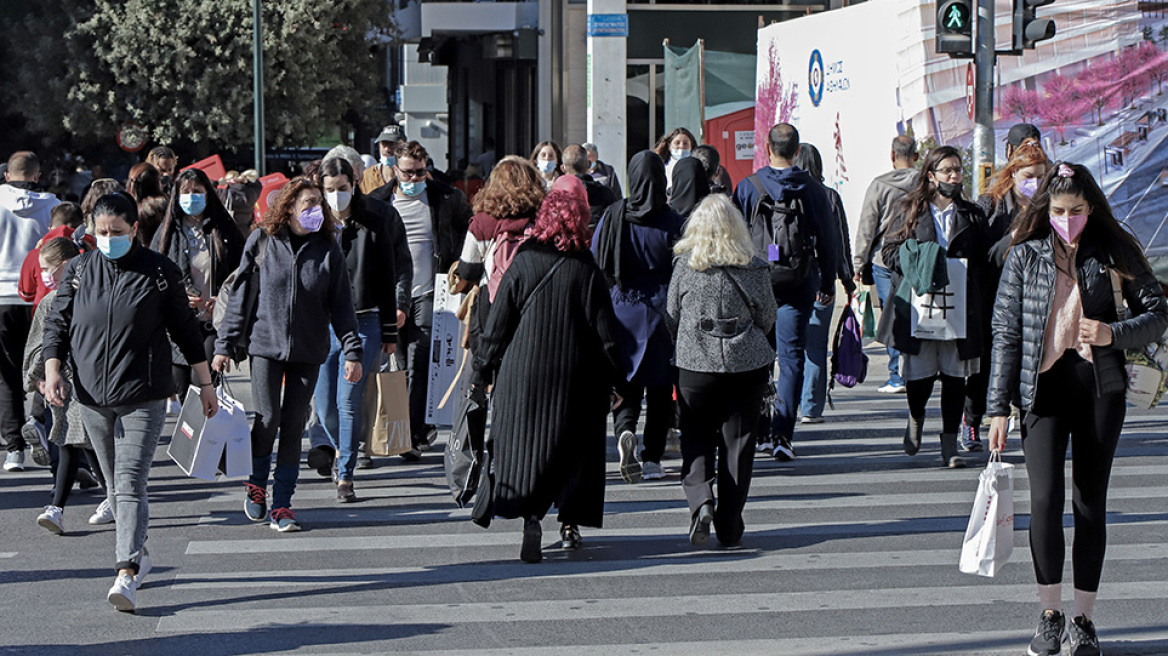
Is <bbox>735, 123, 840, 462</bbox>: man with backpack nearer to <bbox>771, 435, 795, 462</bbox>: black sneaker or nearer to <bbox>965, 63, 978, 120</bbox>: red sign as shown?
<bbox>771, 435, 795, 462</bbox>: black sneaker

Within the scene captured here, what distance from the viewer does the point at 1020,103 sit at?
51.6 ft

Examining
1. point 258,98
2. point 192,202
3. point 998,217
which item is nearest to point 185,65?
point 258,98

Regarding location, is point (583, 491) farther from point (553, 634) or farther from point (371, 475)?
point (371, 475)

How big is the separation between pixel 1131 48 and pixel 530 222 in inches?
359

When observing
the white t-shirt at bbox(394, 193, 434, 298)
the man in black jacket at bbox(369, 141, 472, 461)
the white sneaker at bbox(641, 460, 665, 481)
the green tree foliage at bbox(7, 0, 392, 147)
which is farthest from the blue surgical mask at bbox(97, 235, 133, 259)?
the green tree foliage at bbox(7, 0, 392, 147)

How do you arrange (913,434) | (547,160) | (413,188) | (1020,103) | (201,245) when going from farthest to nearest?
1. (1020,103)
2. (547,160)
3. (413,188)
4. (913,434)
5. (201,245)

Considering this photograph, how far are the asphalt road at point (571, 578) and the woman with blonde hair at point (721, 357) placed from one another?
1.01 ft

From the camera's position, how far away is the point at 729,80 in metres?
24.3

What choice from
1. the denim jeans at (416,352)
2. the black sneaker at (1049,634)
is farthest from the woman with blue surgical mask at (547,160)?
the black sneaker at (1049,634)

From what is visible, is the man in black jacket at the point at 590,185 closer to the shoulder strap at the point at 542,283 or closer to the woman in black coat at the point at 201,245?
the woman in black coat at the point at 201,245

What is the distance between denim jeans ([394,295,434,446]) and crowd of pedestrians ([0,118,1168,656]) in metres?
0.01

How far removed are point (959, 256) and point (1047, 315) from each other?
409 cm

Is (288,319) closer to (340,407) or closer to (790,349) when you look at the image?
(340,407)

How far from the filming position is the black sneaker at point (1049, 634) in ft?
19.1
